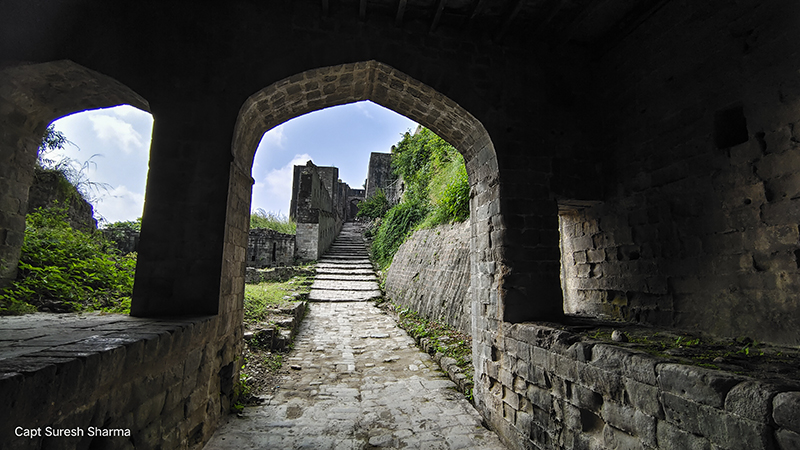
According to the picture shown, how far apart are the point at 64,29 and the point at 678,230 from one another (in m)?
6.71

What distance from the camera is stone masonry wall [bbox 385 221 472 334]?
21.4ft

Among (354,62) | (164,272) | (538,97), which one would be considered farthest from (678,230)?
(164,272)

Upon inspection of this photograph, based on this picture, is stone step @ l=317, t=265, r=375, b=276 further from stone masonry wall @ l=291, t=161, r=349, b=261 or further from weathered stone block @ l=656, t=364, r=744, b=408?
weathered stone block @ l=656, t=364, r=744, b=408

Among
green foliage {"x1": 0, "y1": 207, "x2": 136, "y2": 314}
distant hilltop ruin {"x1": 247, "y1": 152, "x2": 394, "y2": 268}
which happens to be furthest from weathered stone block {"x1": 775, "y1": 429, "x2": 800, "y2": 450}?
distant hilltop ruin {"x1": 247, "y1": 152, "x2": 394, "y2": 268}

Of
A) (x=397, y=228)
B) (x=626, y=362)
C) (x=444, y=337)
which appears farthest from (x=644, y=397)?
(x=397, y=228)

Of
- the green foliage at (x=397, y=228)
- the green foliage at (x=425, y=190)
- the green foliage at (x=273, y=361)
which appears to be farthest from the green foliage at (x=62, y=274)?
the green foliage at (x=397, y=228)

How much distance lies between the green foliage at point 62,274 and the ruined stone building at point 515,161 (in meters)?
0.36

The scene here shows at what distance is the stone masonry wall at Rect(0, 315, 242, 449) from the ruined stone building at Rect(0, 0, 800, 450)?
0.03 m

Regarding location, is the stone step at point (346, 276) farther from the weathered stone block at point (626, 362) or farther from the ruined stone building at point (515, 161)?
the weathered stone block at point (626, 362)

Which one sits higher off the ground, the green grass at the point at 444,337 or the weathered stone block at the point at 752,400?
the weathered stone block at the point at 752,400

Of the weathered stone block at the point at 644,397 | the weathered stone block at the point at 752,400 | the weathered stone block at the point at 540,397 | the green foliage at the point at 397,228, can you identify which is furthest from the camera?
the green foliage at the point at 397,228

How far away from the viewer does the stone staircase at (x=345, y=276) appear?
1072 centimetres

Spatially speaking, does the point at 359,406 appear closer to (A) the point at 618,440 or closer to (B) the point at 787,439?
(A) the point at 618,440

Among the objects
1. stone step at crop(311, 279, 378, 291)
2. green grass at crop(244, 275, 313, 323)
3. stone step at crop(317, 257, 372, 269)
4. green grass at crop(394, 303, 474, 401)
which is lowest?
green grass at crop(394, 303, 474, 401)
